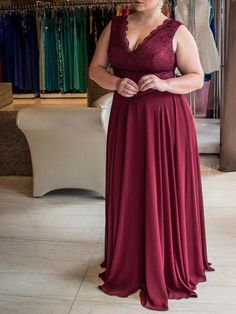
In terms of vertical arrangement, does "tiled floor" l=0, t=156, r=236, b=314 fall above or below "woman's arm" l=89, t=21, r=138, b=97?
below

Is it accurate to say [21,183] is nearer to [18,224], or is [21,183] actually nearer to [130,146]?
[18,224]

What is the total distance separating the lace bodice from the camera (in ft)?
6.25

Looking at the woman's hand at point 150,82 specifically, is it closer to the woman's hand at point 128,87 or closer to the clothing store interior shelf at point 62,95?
the woman's hand at point 128,87

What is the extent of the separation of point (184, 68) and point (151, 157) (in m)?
0.42

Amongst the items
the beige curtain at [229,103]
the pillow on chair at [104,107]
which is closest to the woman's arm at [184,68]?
the pillow on chair at [104,107]

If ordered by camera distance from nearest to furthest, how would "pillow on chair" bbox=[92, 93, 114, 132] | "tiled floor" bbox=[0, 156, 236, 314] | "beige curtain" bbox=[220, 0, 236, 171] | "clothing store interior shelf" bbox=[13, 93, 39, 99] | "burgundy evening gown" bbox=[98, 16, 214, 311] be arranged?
→ "burgundy evening gown" bbox=[98, 16, 214, 311] → "tiled floor" bbox=[0, 156, 236, 314] → "pillow on chair" bbox=[92, 93, 114, 132] → "beige curtain" bbox=[220, 0, 236, 171] → "clothing store interior shelf" bbox=[13, 93, 39, 99]

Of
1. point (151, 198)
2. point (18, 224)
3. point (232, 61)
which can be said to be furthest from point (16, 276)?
point (232, 61)

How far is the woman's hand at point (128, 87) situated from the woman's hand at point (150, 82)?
3 cm

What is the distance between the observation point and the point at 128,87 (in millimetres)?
1893

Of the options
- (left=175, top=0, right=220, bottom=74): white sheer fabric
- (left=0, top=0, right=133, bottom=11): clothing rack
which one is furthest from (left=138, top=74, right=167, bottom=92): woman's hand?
(left=0, top=0, right=133, bottom=11): clothing rack

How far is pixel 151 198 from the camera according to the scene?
2027 millimetres

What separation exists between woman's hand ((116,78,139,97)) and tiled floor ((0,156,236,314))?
3.27 ft

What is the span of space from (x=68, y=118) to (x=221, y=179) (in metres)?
1.55

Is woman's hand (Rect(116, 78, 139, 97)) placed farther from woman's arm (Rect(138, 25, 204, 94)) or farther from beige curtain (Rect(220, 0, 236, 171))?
beige curtain (Rect(220, 0, 236, 171))
